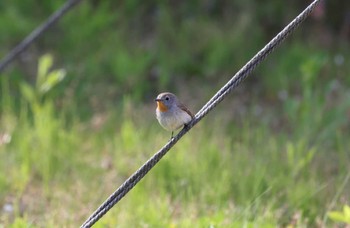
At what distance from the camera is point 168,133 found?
17.3 ft

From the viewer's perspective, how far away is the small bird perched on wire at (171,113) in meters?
3.30

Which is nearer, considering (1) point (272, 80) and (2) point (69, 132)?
(2) point (69, 132)

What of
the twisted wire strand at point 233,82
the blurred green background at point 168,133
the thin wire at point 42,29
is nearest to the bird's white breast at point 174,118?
the twisted wire strand at point 233,82

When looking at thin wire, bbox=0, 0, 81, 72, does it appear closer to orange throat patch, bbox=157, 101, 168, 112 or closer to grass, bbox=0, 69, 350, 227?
grass, bbox=0, 69, 350, 227

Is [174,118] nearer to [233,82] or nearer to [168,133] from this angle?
[233,82]

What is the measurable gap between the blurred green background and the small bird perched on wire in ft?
1.46

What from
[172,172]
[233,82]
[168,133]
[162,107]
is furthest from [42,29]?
[233,82]

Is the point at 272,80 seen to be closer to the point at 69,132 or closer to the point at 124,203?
the point at 69,132

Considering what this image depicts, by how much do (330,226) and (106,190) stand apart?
4.10 ft

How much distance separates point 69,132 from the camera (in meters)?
5.24

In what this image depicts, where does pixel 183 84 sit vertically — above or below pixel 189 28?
below

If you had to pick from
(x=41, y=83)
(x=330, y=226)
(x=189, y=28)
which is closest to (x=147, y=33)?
(x=189, y=28)

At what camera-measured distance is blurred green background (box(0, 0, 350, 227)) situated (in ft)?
13.8

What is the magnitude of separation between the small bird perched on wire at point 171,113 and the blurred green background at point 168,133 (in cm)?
44
